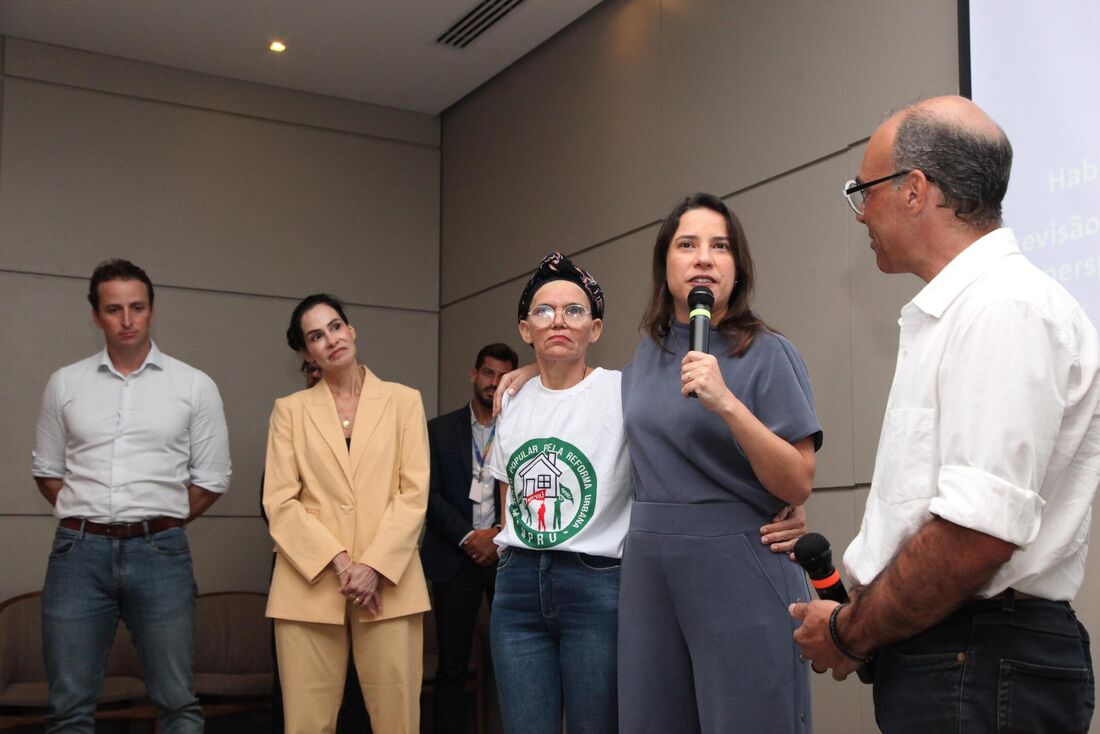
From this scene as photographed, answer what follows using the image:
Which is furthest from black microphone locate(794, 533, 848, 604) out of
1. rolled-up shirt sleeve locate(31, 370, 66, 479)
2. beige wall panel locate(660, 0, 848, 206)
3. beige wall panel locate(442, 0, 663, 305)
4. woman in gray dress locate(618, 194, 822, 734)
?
beige wall panel locate(442, 0, 663, 305)

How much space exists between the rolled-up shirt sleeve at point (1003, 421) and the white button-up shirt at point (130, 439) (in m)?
3.00

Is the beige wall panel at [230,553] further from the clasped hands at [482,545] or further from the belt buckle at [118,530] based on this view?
the belt buckle at [118,530]

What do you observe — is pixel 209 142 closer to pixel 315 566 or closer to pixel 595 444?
pixel 315 566

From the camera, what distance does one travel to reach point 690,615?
195 cm

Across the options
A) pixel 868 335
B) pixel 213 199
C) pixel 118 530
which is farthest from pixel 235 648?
pixel 868 335

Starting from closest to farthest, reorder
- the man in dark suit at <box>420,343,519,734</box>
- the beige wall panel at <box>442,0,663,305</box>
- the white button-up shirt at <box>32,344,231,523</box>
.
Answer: the white button-up shirt at <box>32,344,231,523</box> → the man in dark suit at <box>420,343,519,734</box> → the beige wall panel at <box>442,0,663,305</box>

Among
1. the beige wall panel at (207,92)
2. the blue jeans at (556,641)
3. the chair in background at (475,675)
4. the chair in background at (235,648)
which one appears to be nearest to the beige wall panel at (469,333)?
the beige wall panel at (207,92)

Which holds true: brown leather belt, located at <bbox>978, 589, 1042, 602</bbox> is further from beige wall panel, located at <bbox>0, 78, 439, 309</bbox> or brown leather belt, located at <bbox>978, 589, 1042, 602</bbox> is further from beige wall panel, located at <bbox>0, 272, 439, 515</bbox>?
beige wall panel, located at <bbox>0, 78, 439, 309</bbox>

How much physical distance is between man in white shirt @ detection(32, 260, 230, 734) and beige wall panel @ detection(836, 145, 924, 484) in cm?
223

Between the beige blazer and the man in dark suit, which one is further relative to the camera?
the man in dark suit

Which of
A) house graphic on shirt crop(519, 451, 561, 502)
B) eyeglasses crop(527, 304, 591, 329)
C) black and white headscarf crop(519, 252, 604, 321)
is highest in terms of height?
black and white headscarf crop(519, 252, 604, 321)

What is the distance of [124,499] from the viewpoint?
3648mm

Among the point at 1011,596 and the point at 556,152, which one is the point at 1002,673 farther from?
the point at 556,152

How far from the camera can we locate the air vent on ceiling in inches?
210
